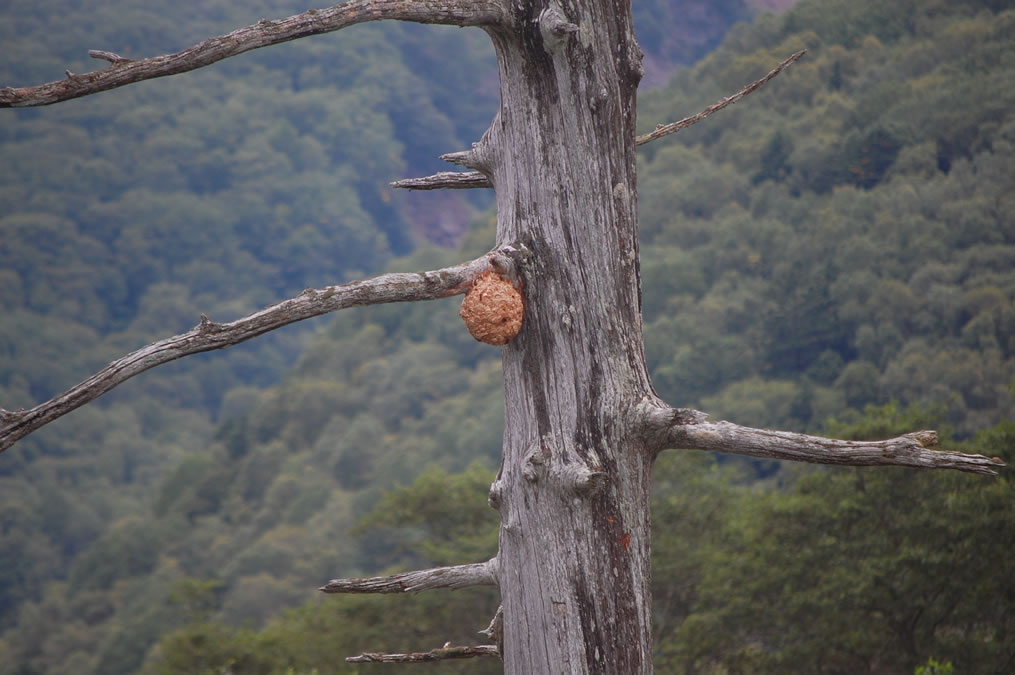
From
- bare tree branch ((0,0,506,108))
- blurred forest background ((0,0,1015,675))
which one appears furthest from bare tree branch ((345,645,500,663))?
blurred forest background ((0,0,1015,675))

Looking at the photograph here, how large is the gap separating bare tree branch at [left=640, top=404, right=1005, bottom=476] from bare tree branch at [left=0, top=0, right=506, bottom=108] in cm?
116

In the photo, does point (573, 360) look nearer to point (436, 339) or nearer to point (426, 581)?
point (426, 581)

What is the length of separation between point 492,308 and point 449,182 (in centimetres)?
74

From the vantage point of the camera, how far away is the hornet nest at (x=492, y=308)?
2477 millimetres

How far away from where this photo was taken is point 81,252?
95688mm

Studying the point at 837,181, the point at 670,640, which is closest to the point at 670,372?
the point at 837,181

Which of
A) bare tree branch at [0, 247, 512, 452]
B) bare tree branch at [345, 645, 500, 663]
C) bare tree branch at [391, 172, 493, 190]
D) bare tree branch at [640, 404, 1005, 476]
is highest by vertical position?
bare tree branch at [391, 172, 493, 190]

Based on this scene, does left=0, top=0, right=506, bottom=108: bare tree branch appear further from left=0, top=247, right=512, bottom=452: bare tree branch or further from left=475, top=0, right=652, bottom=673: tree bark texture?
left=0, top=247, right=512, bottom=452: bare tree branch

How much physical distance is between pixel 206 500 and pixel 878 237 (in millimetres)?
43303

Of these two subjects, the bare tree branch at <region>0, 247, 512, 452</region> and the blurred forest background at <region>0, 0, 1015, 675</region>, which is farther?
the blurred forest background at <region>0, 0, 1015, 675</region>

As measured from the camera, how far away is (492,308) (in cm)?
248

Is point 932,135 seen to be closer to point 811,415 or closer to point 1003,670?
point 811,415

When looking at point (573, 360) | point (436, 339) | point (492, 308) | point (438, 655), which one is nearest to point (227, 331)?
point (492, 308)

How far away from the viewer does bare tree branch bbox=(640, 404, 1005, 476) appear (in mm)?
2119
